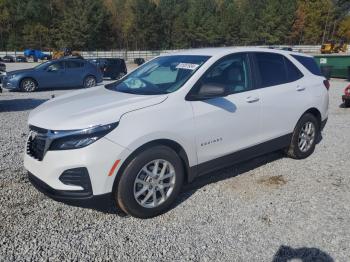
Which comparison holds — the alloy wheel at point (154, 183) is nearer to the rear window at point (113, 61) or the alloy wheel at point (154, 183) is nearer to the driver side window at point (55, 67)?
the driver side window at point (55, 67)

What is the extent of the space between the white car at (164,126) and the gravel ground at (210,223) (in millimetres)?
334

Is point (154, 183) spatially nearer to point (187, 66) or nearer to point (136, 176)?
point (136, 176)

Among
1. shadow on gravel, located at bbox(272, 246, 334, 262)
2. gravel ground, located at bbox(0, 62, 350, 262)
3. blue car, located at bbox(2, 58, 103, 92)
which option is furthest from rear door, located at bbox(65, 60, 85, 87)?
shadow on gravel, located at bbox(272, 246, 334, 262)

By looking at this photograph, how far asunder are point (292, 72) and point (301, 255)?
293 cm

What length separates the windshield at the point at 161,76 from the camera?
155 inches

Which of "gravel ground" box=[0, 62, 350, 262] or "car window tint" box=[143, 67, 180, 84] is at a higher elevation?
"car window tint" box=[143, 67, 180, 84]

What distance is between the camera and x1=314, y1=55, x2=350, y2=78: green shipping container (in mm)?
19016

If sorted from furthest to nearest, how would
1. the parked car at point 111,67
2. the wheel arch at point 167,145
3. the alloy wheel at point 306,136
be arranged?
the parked car at point 111,67 < the alloy wheel at point 306,136 < the wheel arch at point 167,145

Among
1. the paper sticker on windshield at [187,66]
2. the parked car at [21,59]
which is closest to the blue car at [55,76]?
the paper sticker on windshield at [187,66]

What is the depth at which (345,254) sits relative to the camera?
306 cm

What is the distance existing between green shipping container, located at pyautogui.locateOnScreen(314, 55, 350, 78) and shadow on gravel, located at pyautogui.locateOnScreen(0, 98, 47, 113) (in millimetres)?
16488

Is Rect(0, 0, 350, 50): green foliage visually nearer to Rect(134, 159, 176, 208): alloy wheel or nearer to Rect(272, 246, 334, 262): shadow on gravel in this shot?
Rect(134, 159, 176, 208): alloy wheel

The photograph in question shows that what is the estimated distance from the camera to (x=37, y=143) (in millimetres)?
3428

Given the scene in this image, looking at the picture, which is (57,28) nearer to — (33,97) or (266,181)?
(33,97)
